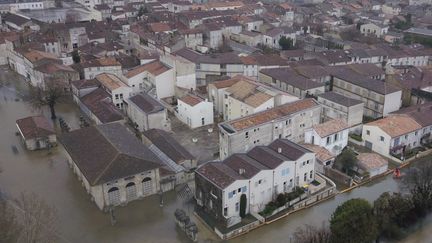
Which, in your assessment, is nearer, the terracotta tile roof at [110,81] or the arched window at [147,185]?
the arched window at [147,185]

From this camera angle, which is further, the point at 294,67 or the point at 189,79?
the point at 294,67

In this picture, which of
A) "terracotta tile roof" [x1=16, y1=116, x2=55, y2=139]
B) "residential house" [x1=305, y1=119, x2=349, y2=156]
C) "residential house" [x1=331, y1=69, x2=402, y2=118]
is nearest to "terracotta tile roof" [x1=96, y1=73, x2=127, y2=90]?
"terracotta tile roof" [x1=16, y1=116, x2=55, y2=139]

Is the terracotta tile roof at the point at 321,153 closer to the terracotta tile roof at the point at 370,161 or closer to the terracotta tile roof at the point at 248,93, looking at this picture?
the terracotta tile roof at the point at 370,161

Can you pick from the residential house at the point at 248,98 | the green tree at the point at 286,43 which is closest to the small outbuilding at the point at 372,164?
the residential house at the point at 248,98

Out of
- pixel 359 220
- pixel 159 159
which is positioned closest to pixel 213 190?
pixel 159 159

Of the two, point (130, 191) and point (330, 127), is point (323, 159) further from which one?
point (130, 191)

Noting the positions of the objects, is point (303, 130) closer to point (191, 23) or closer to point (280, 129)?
point (280, 129)
